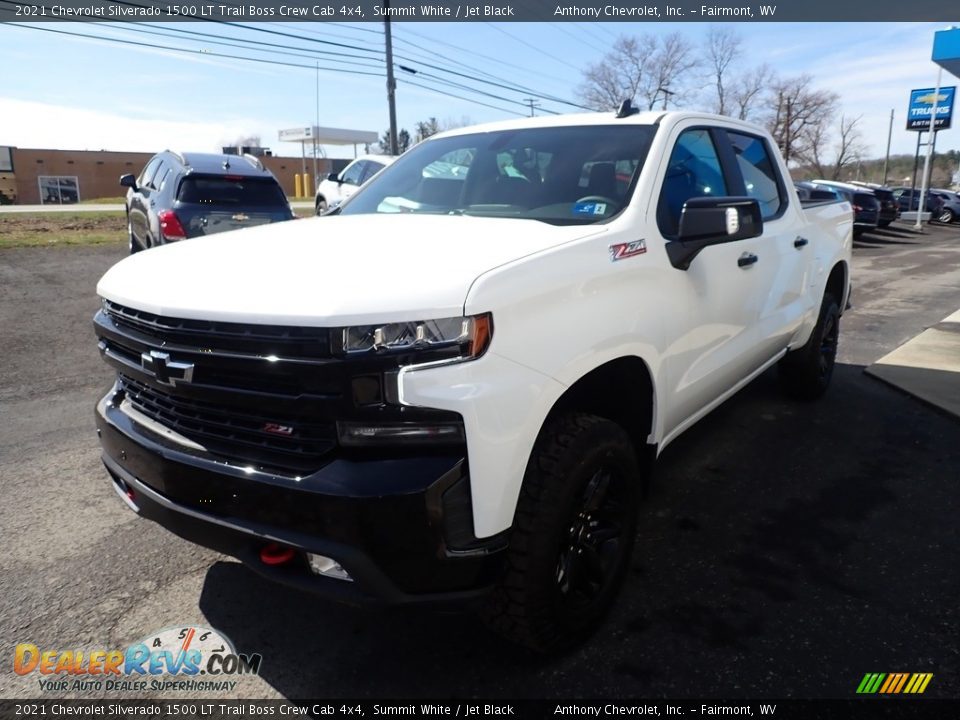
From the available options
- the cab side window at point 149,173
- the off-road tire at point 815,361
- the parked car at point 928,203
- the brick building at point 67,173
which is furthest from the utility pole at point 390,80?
the brick building at point 67,173

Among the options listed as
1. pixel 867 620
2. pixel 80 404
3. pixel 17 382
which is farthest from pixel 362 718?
pixel 17 382

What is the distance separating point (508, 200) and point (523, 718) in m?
2.03

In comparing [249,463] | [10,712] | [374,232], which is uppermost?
[374,232]

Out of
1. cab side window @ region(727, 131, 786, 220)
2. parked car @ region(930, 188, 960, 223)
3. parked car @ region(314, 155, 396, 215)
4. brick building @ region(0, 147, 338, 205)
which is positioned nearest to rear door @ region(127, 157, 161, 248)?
parked car @ region(314, 155, 396, 215)

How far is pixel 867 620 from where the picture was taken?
8.61 ft

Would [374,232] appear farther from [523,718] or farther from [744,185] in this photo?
[744,185]

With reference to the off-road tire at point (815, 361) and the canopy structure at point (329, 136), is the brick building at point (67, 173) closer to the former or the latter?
the canopy structure at point (329, 136)

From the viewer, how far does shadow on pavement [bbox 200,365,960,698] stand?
2.31m

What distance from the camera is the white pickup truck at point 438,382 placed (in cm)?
186

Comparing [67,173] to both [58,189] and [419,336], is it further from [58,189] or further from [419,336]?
[419,336]

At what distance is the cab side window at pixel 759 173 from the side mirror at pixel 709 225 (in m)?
1.11

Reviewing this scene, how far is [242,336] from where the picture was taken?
1951 mm

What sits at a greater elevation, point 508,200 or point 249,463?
point 508,200

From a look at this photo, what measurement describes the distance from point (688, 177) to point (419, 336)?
1914mm
